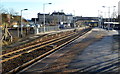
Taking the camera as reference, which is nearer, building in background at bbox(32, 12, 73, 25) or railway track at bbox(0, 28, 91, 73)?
railway track at bbox(0, 28, 91, 73)

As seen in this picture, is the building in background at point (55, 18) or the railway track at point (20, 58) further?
the building in background at point (55, 18)

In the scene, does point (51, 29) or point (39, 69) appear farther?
point (51, 29)

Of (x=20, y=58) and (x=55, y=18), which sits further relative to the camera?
(x=55, y=18)

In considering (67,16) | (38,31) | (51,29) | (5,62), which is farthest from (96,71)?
(67,16)

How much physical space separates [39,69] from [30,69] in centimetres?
52

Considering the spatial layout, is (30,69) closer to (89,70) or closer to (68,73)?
(68,73)

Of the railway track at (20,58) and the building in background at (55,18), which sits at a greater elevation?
the building in background at (55,18)

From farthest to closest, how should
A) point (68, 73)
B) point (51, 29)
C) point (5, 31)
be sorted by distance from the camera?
point (51, 29) < point (5, 31) < point (68, 73)


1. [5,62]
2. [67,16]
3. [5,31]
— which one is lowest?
[5,62]

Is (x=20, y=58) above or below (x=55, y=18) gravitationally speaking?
below

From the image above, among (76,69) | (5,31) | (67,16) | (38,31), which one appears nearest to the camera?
(76,69)

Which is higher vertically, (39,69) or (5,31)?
(5,31)

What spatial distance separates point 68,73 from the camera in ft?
32.3

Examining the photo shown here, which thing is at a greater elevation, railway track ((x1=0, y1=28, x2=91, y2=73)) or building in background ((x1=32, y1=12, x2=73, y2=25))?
building in background ((x1=32, y1=12, x2=73, y2=25))
